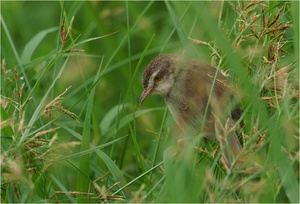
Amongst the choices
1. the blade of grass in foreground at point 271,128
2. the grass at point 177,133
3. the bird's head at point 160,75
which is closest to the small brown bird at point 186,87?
the bird's head at point 160,75

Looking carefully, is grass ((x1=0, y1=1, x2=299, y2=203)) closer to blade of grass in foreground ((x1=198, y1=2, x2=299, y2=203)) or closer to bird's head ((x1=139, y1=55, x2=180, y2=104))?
blade of grass in foreground ((x1=198, y1=2, x2=299, y2=203))

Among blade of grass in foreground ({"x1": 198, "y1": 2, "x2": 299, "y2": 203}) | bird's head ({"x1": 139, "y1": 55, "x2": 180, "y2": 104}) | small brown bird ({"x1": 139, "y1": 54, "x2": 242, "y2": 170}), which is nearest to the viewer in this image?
blade of grass in foreground ({"x1": 198, "y1": 2, "x2": 299, "y2": 203})

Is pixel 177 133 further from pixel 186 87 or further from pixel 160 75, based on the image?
pixel 160 75

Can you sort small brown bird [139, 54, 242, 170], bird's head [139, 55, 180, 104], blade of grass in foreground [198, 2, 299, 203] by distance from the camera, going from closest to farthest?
blade of grass in foreground [198, 2, 299, 203] < small brown bird [139, 54, 242, 170] < bird's head [139, 55, 180, 104]

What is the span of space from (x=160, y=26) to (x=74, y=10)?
293cm

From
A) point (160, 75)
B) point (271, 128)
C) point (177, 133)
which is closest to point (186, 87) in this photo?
point (160, 75)

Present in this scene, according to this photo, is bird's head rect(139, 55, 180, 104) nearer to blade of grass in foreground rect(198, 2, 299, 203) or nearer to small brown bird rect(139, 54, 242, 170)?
small brown bird rect(139, 54, 242, 170)

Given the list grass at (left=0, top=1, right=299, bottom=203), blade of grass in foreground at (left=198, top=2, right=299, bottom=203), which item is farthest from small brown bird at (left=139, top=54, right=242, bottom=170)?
blade of grass in foreground at (left=198, top=2, right=299, bottom=203)

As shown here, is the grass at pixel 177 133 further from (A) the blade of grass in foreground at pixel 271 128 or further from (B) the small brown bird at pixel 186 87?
(B) the small brown bird at pixel 186 87

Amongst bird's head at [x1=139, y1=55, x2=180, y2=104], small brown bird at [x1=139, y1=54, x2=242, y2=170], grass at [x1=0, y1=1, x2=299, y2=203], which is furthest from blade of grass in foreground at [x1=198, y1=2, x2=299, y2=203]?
bird's head at [x1=139, y1=55, x2=180, y2=104]

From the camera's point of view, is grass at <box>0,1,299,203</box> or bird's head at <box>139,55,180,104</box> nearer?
grass at <box>0,1,299,203</box>

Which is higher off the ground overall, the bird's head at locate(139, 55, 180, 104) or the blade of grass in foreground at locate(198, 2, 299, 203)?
the blade of grass in foreground at locate(198, 2, 299, 203)

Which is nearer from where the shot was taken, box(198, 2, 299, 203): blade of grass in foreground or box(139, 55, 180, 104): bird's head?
box(198, 2, 299, 203): blade of grass in foreground

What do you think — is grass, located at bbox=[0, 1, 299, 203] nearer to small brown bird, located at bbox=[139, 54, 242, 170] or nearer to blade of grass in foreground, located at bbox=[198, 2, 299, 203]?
blade of grass in foreground, located at bbox=[198, 2, 299, 203]
